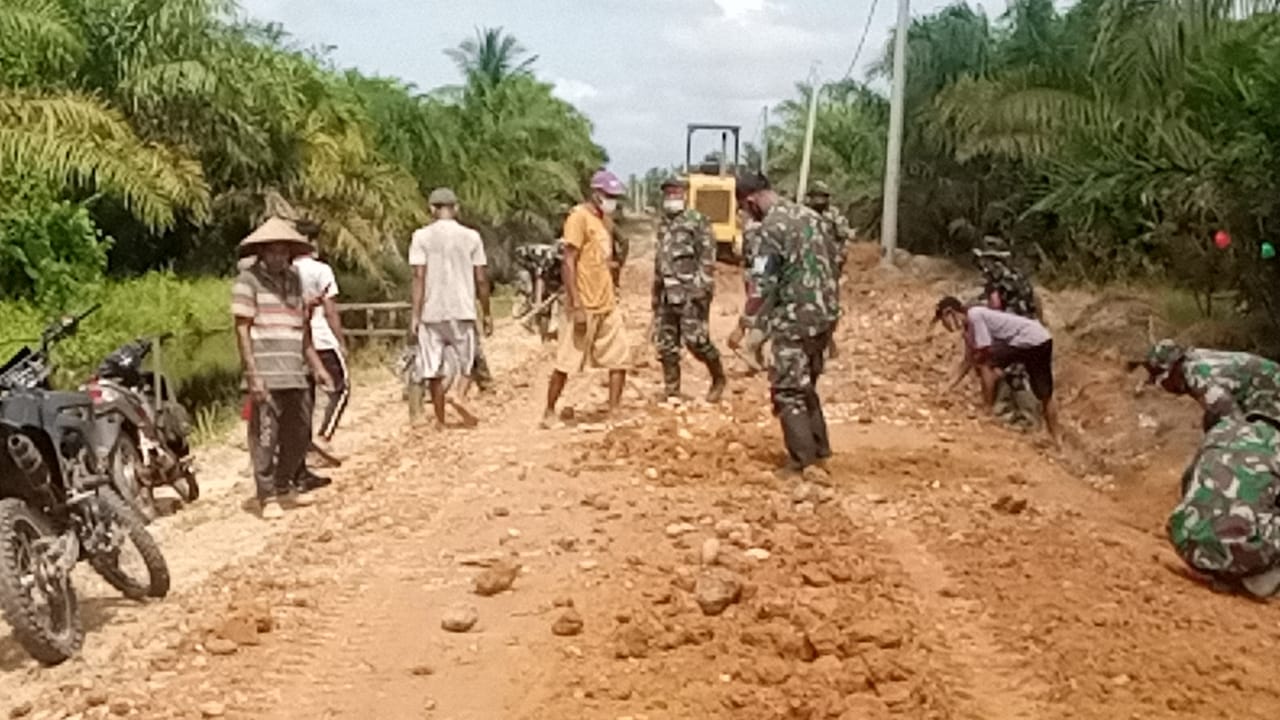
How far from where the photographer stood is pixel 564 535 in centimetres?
706

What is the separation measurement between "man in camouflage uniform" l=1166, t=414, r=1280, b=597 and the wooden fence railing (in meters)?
13.0

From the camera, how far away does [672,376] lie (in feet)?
37.2

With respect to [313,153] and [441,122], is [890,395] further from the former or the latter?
[441,122]

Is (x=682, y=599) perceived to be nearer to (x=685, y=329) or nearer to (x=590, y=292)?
(x=590, y=292)

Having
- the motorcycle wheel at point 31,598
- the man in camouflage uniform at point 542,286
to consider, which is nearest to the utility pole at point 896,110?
the man in camouflage uniform at point 542,286

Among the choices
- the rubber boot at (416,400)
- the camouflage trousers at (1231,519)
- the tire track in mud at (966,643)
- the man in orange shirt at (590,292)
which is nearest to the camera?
the tire track in mud at (966,643)

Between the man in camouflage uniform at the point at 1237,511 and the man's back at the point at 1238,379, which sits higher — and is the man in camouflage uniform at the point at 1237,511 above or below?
below

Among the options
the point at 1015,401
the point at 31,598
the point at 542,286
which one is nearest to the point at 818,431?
the point at 1015,401

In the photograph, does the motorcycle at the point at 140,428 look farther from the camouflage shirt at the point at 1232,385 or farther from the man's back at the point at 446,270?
the camouflage shirt at the point at 1232,385

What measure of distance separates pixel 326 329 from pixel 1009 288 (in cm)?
479

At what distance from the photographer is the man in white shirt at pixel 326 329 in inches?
362

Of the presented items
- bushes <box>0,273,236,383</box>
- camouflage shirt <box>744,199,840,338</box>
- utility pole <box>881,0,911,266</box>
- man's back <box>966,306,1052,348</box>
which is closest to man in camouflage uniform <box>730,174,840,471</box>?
camouflage shirt <box>744,199,840,338</box>

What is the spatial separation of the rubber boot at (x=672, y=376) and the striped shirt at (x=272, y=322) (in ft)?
12.1

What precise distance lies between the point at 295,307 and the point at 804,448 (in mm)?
2803
